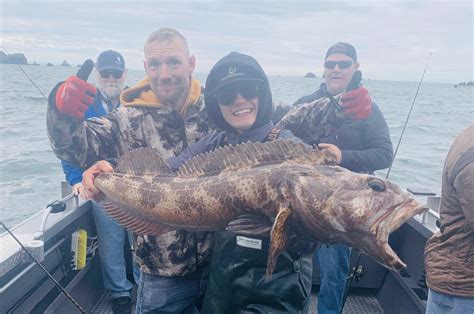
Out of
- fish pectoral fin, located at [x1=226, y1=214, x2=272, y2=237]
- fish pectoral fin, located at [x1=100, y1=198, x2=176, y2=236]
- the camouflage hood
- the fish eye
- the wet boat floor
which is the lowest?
the wet boat floor

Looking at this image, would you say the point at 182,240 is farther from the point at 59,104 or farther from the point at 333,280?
the point at 333,280

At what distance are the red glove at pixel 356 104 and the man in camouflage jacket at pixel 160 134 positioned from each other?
1586 mm

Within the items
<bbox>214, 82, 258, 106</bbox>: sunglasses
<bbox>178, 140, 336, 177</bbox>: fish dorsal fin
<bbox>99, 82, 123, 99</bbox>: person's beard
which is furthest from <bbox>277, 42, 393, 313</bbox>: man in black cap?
<bbox>99, 82, 123, 99</bbox>: person's beard

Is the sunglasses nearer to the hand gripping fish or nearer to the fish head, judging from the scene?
the hand gripping fish

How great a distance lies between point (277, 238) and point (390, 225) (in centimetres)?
72

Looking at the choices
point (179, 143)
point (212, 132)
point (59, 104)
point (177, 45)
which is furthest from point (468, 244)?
point (59, 104)

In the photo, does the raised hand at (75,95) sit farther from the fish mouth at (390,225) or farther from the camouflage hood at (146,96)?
the fish mouth at (390,225)

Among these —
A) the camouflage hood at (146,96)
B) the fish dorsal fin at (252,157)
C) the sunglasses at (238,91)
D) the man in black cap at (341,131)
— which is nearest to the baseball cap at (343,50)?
the man in black cap at (341,131)

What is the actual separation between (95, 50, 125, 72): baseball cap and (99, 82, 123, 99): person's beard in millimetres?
280

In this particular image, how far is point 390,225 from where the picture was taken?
98.6 inches

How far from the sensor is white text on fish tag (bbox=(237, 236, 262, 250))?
281 centimetres

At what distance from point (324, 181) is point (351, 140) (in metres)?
2.60

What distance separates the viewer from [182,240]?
146 inches

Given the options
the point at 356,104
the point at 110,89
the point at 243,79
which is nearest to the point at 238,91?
the point at 243,79
